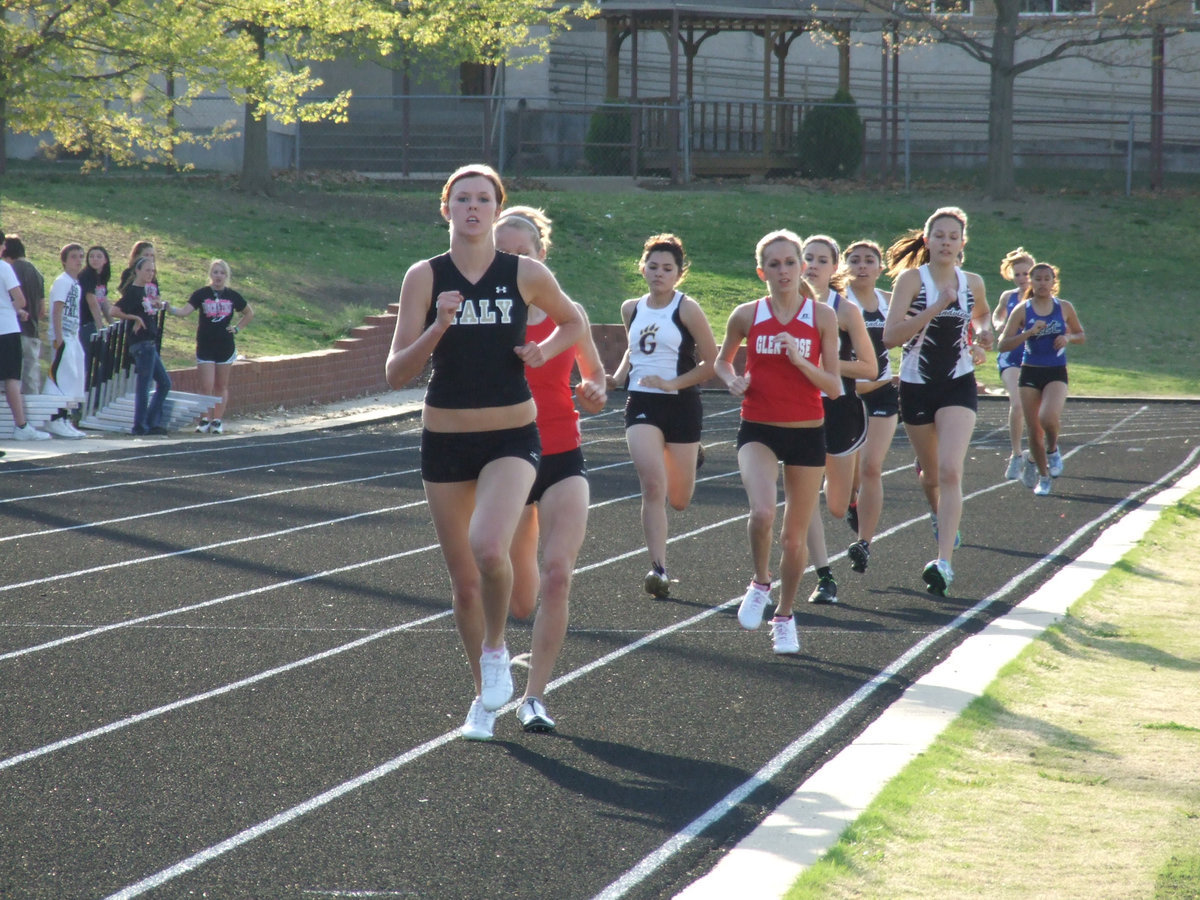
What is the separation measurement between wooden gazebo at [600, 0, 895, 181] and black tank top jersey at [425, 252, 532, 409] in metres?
29.5

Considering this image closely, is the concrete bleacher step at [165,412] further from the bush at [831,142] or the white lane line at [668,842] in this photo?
the bush at [831,142]

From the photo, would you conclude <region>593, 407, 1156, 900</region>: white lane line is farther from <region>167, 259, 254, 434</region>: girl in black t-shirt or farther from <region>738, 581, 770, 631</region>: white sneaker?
<region>167, 259, 254, 434</region>: girl in black t-shirt

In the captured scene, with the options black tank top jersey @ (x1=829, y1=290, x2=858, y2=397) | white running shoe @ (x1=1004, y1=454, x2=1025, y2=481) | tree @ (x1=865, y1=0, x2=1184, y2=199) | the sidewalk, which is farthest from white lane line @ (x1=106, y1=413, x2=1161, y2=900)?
tree @ (x1=865, y1=0, x2=1184, y2=199)

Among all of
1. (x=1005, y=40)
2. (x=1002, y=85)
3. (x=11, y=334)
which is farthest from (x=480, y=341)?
(x=1005, y=40)

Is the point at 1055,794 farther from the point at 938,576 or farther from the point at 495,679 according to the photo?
the point at 938,576

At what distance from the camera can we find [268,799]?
5.05m

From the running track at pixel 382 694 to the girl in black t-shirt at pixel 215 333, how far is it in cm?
499

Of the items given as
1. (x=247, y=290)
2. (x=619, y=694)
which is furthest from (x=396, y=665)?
(x=247, y=290)

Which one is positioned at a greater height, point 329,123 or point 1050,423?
point 329,123

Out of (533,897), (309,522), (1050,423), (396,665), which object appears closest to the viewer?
(533,897)

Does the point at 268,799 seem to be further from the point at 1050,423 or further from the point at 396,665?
the point at 1050,423

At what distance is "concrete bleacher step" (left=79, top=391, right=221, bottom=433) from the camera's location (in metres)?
16.9

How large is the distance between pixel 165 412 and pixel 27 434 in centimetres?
176

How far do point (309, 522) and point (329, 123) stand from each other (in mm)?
26519
